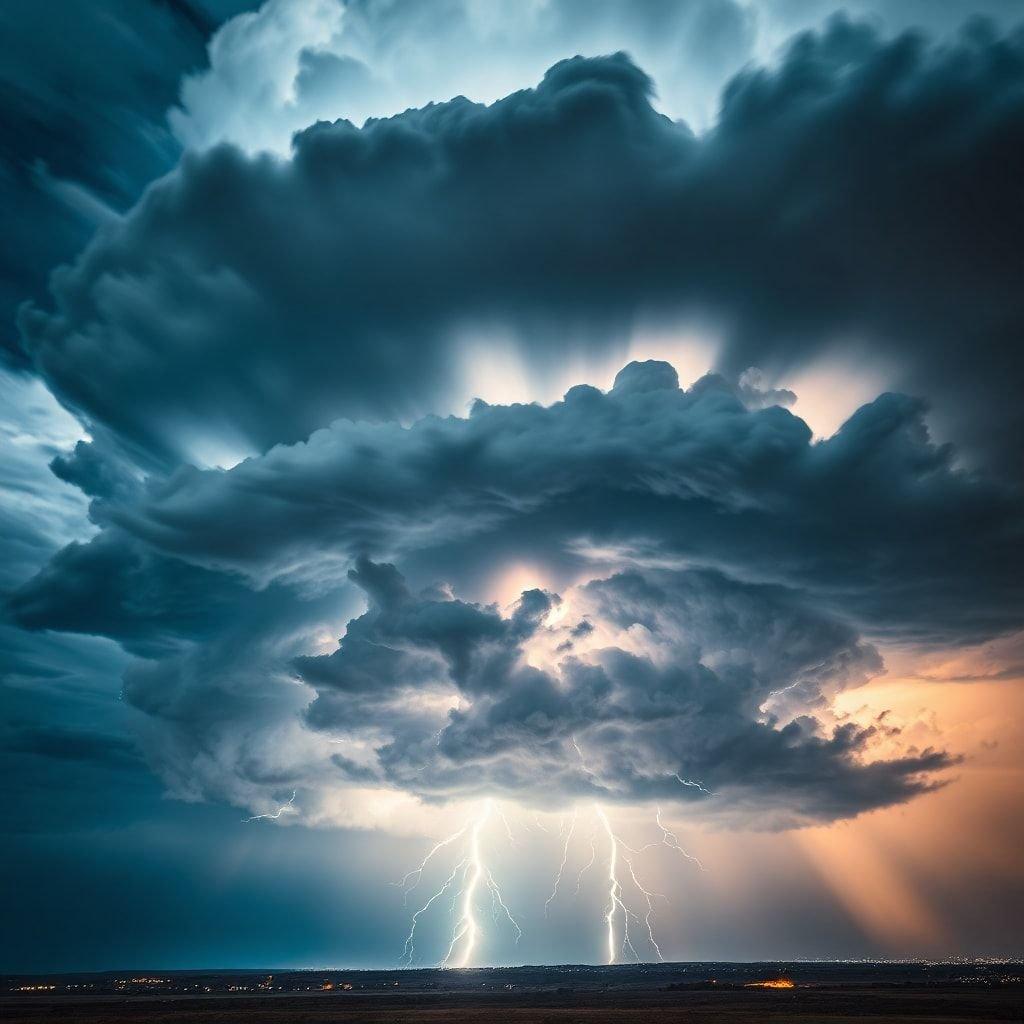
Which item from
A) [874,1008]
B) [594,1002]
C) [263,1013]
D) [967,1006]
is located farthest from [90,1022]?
[967,1006]

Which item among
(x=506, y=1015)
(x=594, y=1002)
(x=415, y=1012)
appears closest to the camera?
(x=506, y=1015)

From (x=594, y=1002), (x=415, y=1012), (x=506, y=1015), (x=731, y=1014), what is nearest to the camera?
(x=731, y=1014)

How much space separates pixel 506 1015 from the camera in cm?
11575

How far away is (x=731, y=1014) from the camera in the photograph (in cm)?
10856

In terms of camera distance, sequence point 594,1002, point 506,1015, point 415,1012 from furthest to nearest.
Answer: point 594,1002, point 415,1012, point 506,1015

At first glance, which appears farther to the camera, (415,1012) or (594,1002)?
(594,1002)

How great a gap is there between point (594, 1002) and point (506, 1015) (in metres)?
34.7

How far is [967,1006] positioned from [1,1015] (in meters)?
145

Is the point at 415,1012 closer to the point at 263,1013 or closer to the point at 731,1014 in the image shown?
the point at 263,1013

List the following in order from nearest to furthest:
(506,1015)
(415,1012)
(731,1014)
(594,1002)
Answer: (731,1014), (506,1015), (415,1012), (594,1002)

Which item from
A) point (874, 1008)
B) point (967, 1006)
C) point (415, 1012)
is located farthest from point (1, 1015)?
point (967, 1006)

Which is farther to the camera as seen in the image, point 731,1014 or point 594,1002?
point 594,1002

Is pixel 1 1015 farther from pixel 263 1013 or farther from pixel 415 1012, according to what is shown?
pixel 415 1012

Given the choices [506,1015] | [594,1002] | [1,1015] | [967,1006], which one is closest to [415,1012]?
[506,1015]
